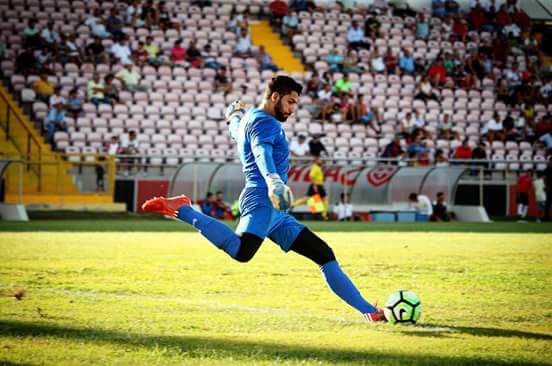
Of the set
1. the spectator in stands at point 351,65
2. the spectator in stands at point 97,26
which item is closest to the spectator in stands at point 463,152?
the spectator in stands at point 351,65

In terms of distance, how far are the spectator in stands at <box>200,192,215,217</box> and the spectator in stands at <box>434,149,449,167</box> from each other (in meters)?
7.19

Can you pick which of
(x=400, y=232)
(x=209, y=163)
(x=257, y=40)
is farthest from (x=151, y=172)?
(x=257, y=40)

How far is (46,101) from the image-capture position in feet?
Result: 92.0

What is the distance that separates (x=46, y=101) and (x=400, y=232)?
520 inches

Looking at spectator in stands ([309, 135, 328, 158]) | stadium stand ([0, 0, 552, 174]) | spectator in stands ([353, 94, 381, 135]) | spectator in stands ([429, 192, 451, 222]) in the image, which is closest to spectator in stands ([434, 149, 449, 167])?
stadium stand ([0, 0, 552, 174])

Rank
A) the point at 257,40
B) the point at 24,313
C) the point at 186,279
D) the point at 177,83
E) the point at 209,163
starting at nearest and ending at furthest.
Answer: the point at 24,313, the point at 186,279, the point at 209,163, the point at 177,83, the point at 257,40

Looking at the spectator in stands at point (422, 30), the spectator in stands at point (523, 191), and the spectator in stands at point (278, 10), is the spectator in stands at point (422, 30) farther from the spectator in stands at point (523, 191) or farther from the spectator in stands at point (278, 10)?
the spectator in stands at point (523, 191)

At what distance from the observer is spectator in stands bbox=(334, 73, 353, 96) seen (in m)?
31.5

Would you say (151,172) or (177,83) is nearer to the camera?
(151,172)

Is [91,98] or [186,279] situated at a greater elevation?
[91,98]

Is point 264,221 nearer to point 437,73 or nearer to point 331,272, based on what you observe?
point 331,272

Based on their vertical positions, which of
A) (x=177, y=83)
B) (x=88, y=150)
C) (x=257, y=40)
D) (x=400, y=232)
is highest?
(x=257, y=40)

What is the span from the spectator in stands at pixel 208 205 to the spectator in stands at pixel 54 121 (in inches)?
205

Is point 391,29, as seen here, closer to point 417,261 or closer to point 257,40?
point 257,40
